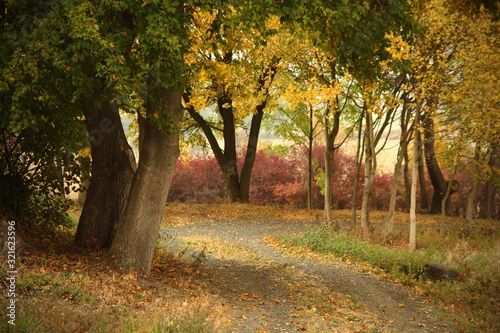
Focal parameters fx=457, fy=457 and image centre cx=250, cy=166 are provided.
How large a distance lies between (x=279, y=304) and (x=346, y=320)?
1.10 metres

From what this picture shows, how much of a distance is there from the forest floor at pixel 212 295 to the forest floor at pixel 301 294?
0.06 feet

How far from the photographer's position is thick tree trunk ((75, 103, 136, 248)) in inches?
323

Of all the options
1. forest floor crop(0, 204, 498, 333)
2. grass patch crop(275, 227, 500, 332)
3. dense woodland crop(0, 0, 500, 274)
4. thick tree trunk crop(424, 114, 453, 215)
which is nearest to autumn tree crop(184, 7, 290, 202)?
dense woodland crop(0, 0, 500, 274)

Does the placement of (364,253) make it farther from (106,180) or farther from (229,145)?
(229,145)

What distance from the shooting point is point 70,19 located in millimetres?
5820

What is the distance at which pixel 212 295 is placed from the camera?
23.6 ft

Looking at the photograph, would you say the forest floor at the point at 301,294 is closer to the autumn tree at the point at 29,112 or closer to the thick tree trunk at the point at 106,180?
the thick tree trunk at the point at 106,180

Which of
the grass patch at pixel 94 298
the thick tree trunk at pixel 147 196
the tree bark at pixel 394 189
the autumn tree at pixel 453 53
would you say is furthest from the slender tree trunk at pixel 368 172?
the thick tree trunk at pixel 147 196

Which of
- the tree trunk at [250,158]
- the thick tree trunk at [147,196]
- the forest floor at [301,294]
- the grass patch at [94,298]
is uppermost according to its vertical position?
the tree trunk at [250,158]

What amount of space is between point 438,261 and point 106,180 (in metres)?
8.07

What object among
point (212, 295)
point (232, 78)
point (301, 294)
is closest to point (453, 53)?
point (232, 78)

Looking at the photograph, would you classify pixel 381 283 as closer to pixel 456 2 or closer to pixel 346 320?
pixel 346 320

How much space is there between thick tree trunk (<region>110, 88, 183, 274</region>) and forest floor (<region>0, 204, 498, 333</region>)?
0.31 meters

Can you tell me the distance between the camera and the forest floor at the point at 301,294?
21.4ft
